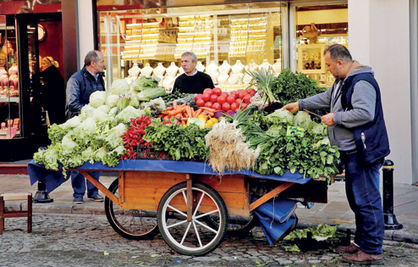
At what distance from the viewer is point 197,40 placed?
1142 centimetres

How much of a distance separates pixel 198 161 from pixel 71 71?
5.95 metres

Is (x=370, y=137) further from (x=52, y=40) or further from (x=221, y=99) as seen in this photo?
(x=52, y=40)

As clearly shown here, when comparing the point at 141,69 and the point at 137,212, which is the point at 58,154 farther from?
the point at 141,69

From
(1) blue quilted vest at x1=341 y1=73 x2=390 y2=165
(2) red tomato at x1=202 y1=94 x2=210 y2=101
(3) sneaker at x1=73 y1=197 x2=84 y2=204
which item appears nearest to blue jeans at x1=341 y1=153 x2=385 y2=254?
(1) blue quilted vest at x1=341 y1=73 x2=390 y2=165

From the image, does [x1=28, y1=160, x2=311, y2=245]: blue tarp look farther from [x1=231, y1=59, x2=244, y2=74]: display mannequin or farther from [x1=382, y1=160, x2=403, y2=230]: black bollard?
[x1=231, y1=59, x2=244, y2=74]: display mannequin

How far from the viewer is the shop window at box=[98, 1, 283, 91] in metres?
11.1

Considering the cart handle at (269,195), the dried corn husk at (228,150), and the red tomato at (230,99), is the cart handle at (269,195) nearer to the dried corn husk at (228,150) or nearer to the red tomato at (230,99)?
the dried corn husk at (228,150)

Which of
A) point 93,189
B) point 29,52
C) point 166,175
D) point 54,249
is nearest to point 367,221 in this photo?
point 166,175

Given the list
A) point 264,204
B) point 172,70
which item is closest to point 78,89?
point 172,70

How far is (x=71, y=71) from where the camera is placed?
37.5ft

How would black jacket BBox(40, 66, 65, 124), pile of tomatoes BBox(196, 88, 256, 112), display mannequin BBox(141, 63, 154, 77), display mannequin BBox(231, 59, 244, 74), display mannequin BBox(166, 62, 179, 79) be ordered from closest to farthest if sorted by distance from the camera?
pile of tomatoes BBox(196, 88, 256, 112) < display mannequin BBox(231, 59, 244, 74) < display mannequin BBox(166, 62, 179, 79) < display mannequin BBox(141, 63, 154, 77) < black jacket BBox(40, 66, 65, 124)

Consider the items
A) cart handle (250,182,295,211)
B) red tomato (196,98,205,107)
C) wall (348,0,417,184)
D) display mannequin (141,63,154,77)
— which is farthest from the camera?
display mannequin (141,63,154,77)

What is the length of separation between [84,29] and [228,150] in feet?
21.1

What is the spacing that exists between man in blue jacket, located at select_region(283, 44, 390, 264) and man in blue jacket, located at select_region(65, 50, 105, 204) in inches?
151
